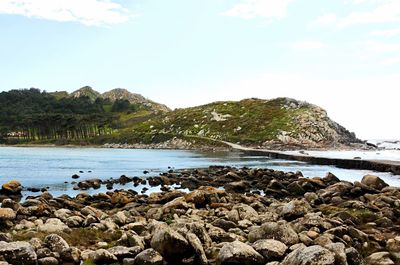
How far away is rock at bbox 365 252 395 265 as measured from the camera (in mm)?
15540

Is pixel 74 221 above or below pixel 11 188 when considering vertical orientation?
below

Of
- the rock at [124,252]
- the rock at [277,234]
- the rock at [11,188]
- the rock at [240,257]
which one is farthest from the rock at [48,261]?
the rock at [11,188]

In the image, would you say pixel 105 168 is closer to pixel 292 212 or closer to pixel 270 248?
pixel 292 212

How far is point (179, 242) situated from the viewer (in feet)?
52.4

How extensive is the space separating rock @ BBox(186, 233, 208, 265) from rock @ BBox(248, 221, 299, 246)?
2531 mm

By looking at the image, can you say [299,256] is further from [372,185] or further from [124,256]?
[372,185]

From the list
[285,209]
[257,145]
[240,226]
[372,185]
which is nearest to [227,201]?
[285,209]

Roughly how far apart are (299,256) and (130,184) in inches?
1651

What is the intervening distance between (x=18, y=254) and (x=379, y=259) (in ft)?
41.2

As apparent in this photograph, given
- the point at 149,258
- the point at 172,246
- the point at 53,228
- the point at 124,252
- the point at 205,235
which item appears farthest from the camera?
the point at 53,228

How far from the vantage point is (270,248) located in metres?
15.6

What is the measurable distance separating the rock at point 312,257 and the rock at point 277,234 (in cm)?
296

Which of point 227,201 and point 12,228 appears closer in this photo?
point 12,228

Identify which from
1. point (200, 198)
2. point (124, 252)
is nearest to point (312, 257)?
point (124, 252)
